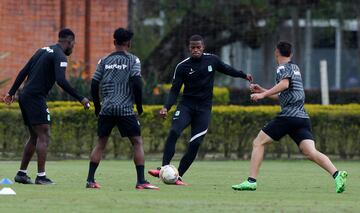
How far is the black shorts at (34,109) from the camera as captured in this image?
15016 mm

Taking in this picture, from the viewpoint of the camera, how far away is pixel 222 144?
23.2 m

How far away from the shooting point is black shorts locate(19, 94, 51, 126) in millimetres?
15016

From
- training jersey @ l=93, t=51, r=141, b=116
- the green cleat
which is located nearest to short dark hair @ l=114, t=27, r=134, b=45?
training jersey @ l=93, t=51, r=141, b=116

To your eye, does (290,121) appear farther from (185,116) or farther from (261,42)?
(261,42)

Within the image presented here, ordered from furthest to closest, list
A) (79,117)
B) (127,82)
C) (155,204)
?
(79,117)
(127,82)
(155,204)

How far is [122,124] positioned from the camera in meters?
14.4

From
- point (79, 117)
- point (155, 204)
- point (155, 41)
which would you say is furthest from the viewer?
point (155, 41)

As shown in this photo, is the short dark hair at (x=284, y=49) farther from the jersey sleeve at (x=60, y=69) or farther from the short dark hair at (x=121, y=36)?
the jersey sleeve at (x=60, y=69)

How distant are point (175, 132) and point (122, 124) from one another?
148 cm

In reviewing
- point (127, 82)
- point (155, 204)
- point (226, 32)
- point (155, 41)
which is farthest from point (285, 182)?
point (155, 41)

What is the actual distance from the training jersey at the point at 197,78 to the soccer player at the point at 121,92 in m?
1.52

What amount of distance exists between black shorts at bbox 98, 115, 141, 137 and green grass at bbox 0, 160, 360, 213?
2.30 feet

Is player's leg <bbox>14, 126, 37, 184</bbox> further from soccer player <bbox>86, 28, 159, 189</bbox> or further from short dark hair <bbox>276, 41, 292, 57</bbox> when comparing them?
short dark hair <bbox>276, 41, 292, 57</bbox>

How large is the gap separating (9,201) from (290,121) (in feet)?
13.1
